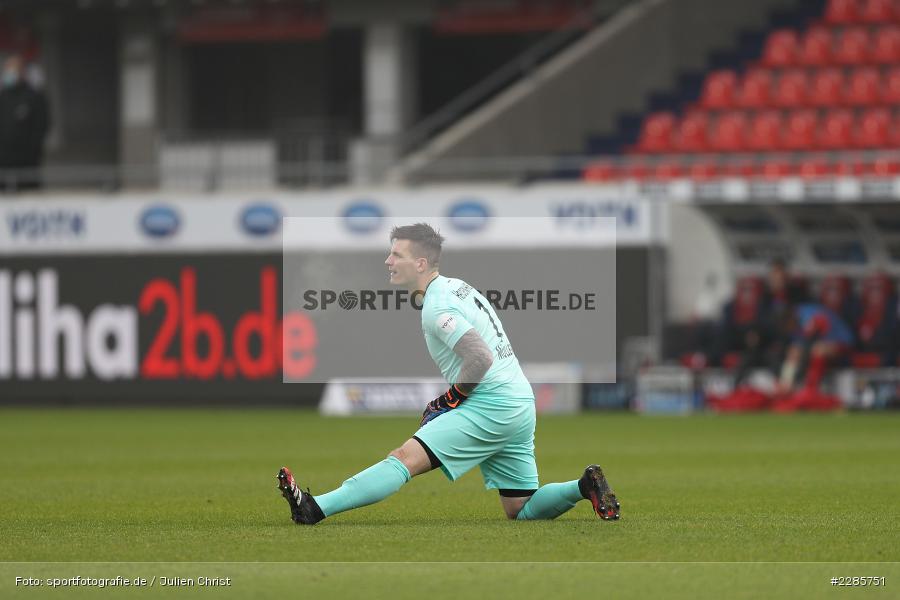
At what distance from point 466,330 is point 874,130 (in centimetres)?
1873

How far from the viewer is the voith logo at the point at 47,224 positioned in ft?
88.1

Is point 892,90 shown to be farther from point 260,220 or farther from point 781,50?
point 260,220

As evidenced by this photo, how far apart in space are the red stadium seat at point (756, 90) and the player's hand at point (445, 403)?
19.3 meters

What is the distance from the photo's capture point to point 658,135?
1086 inches

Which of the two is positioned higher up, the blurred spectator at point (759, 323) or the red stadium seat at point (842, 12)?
the red stadium seat at point (842, 12)

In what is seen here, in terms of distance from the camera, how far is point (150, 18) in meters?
32.7

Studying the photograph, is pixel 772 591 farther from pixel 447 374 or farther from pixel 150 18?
pixel 150 18

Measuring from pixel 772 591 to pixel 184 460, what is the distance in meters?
9.84

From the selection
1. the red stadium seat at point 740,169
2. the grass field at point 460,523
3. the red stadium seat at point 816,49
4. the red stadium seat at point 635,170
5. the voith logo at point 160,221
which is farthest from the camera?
the red stadium seat at point 816,49

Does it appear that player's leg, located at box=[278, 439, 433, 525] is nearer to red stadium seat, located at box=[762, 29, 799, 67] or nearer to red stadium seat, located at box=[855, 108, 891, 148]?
red stadium seat, located at box=[855, 108, 891, 148]

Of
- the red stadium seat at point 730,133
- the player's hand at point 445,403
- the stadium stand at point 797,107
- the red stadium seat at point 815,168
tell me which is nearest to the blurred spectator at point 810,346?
the red stadium seat at point 815,168

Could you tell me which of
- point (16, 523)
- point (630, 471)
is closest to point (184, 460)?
point (630, 471)

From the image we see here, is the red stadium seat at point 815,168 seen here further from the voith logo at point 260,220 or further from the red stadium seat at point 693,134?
the voith logo at point 260,220

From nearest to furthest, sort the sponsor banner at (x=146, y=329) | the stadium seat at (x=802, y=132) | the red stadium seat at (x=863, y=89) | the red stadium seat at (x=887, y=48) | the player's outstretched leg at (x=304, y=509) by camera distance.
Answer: the player's outstretched leg at (x=304, y=509), the sponsor banner at (x=146, y=329), the stadium seat at (x=802, y=132), the red stadium seat at (x=863, y=89), the red stadium seat at (x=887, y=48)
